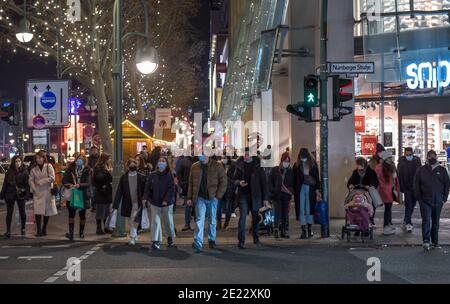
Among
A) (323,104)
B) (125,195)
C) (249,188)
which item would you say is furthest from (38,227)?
(323,104)

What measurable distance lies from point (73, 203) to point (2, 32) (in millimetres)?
14908

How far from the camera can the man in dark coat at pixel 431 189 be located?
12.8 metres

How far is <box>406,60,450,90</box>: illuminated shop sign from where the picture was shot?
76.7 ft

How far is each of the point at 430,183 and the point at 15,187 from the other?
8.81 meters

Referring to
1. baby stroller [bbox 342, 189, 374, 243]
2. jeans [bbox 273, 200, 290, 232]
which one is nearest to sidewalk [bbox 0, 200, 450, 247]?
baby stroller [bbox 342, 189, 374, 243]

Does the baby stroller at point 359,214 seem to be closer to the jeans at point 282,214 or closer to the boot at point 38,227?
the jeans at point 282,214

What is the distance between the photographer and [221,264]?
11484mm

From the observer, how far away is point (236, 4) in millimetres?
46844

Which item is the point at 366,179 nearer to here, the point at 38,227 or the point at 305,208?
the point at 305,208

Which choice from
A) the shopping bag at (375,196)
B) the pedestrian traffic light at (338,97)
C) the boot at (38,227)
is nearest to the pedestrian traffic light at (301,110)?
the pedestrian traffic light at (338,97)

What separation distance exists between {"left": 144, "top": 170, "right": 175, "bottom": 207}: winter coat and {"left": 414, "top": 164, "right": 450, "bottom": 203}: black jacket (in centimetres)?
447

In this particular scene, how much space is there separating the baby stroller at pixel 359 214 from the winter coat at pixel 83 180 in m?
5.42
